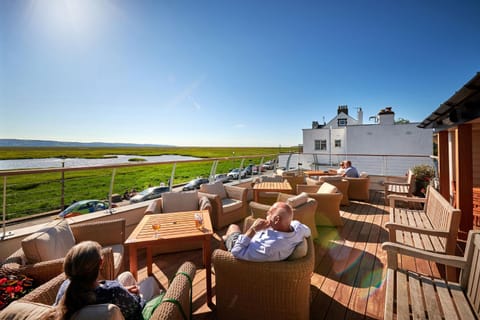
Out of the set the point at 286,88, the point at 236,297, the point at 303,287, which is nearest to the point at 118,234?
the point at 236,297

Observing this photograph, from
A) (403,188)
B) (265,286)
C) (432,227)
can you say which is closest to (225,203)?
(265,286)

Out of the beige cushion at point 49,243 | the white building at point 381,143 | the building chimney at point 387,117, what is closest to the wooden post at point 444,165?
the beige cushion at point 49,243

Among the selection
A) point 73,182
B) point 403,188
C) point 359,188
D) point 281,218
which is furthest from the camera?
point 73,182

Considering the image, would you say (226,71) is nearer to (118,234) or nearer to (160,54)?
(160,54)

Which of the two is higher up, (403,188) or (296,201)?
(296,201)

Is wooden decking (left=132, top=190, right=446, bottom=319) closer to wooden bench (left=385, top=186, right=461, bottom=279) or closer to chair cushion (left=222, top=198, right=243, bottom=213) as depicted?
wooden bench (left=385, top=186, right=461, bottom=279)

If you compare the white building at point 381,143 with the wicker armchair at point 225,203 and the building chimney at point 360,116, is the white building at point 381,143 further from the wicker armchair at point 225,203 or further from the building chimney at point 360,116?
the wicker armchair at point 225,203

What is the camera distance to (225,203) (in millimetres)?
4004

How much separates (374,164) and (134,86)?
1326 cm

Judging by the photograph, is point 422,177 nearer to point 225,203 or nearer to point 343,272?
point 343,272

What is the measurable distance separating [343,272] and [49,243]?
2.91 m

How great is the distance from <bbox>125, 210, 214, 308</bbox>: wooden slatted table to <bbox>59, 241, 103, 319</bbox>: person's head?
1045 mm

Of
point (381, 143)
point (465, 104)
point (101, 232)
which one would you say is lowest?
point (101, 232)

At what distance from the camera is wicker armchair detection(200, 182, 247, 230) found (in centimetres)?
354
